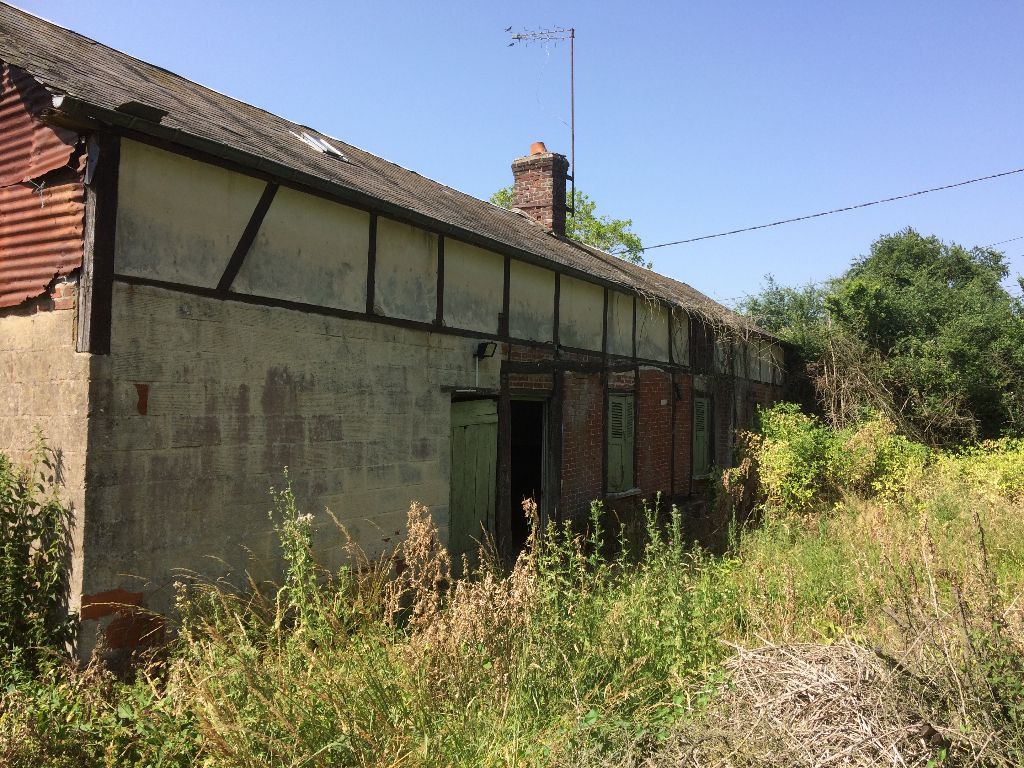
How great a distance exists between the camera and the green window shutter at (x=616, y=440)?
1110cm

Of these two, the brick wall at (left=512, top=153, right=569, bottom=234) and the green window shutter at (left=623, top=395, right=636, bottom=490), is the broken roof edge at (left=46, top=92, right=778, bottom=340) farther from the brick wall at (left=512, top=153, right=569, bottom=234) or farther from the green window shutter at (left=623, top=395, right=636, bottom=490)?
the brick wall at (left=512, top=153, right=569, bottom=234)

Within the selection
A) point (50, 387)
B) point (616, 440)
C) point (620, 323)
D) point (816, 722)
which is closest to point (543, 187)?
point (620, 323)

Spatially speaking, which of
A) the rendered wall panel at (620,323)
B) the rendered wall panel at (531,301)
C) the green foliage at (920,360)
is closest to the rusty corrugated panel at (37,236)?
the rendered wall panel at (531,301)

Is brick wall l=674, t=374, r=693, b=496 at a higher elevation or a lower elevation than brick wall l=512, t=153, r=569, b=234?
lower

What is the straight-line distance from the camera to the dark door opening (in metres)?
10.2

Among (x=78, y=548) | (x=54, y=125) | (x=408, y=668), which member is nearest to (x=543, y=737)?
(x=408, y=668)

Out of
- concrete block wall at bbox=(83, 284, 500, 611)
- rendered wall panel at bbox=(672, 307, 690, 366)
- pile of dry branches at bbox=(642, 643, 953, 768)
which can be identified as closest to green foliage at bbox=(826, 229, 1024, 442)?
rendered wall panel at bbox=(672, 307, 690, 366)

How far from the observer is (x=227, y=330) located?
5578mm

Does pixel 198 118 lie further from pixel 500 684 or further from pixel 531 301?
pixel 500 684

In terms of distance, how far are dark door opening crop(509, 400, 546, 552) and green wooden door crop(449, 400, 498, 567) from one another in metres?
1.50

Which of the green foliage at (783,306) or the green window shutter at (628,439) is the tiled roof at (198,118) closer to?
the green window shutter at (628,439)

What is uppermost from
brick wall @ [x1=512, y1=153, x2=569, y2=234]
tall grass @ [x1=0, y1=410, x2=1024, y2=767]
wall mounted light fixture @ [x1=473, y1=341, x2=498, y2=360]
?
brick wall @ [x1=512, y1=153, x2=569, y2=234]

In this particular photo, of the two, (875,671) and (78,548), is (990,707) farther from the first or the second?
(78,548)

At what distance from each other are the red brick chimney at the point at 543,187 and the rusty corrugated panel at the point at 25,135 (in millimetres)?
10459
